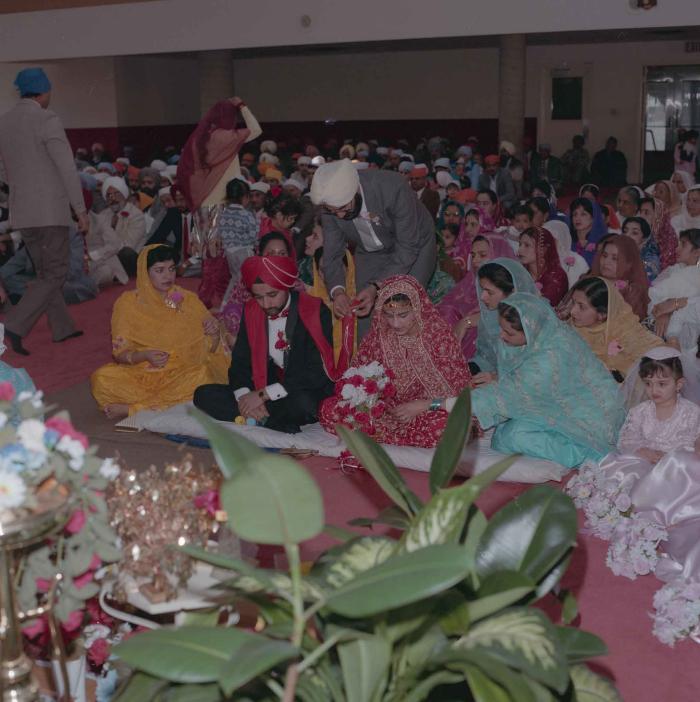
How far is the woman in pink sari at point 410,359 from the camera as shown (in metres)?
4.29

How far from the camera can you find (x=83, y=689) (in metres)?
2.07

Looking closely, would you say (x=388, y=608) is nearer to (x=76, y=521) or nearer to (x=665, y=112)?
(x=76, y=521)

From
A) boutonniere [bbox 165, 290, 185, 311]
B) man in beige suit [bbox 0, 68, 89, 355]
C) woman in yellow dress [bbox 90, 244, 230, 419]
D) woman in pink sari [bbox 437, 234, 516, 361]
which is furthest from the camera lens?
man in beige suit [bbox 0, 68, 89, 355]

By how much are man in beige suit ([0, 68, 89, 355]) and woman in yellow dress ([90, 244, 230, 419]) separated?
3.86 ft

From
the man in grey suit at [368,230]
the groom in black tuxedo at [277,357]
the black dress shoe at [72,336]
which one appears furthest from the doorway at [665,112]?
the groom in black tuxedo at [277,357]

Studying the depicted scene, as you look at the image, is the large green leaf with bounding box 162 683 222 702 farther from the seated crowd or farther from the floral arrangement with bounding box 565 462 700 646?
the seated crowd

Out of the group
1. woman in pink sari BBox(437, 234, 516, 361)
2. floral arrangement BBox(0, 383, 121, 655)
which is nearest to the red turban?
woman in pink sari BBox(437, 234, 516, 361)

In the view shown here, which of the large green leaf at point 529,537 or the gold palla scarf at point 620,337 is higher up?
the large green leaf at point 529,537

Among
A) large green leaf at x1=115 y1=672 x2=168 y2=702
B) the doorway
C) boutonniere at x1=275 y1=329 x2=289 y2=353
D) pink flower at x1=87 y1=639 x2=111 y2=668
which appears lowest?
pink flower at x1=87 y1=639 x2=111 y2=668

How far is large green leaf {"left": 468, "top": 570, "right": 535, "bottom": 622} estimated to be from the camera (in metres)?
1.28

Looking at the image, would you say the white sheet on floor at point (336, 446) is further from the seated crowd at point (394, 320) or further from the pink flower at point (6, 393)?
the pink flower at point (6, 393)

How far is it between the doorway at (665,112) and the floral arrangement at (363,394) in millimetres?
13640

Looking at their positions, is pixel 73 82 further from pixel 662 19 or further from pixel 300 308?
pixel 300 308

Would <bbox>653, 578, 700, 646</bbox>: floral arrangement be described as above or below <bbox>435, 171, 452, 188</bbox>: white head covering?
below
